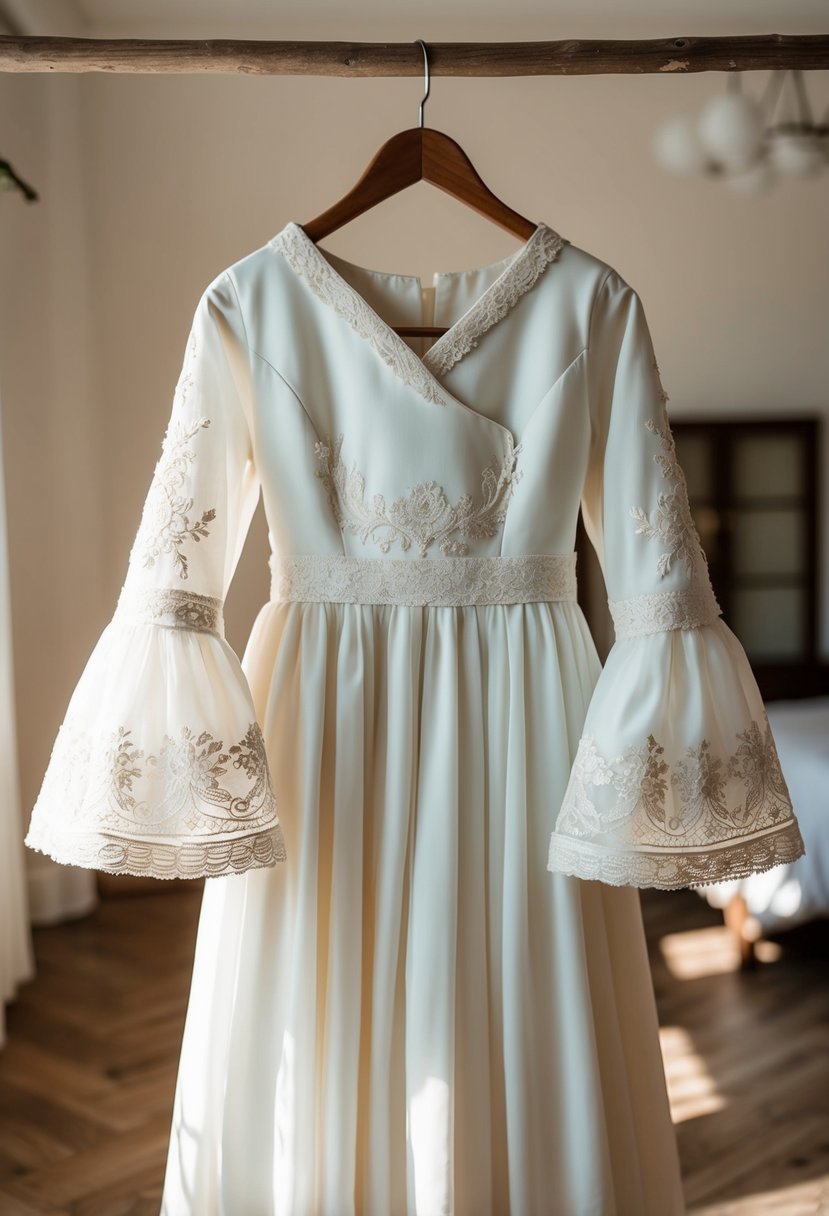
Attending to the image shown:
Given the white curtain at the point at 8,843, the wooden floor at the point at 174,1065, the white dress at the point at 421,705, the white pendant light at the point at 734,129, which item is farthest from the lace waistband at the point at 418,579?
the white pendant light at the point at 734,129

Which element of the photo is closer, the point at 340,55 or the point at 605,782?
the point at 605,782

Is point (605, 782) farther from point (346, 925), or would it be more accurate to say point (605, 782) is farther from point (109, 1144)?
point (109, 1144)

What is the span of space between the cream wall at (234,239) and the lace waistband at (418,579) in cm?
235

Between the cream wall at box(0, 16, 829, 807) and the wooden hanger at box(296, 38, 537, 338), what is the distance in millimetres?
2295

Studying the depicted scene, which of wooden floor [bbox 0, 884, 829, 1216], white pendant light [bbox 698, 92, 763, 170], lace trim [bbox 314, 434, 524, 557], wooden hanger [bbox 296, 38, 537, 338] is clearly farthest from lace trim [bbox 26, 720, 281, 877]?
white pendant light [bbox 698, 92, 763, 170]

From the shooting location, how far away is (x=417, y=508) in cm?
121

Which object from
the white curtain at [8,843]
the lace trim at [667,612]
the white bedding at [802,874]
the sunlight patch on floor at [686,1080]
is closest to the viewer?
the lace trim at [667,612]

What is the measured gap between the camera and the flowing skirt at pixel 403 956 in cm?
120

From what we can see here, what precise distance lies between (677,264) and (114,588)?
8.11 feet

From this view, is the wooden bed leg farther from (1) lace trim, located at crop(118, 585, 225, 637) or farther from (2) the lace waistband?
(1) lace trim, located at crop(118, 585, 225, 637)

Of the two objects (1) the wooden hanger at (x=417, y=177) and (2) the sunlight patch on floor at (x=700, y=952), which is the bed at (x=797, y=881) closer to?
(2) the sunlight patch on floor at (x=700, y=952)

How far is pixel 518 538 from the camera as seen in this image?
1.24 metres

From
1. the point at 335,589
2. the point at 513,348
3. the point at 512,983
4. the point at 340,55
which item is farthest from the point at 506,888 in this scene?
the point at 340,55

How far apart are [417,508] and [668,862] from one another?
0.46m
